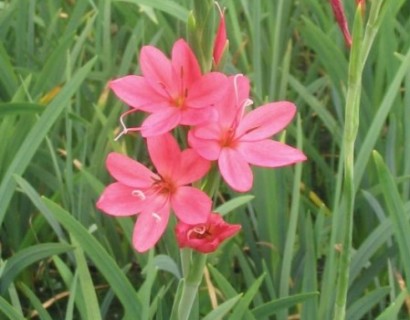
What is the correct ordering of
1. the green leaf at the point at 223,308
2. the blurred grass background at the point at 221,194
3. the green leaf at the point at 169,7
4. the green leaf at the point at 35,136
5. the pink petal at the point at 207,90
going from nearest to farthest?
the pink petal at the point at 207,90 → the green leaf at the point at 223,308 → the blurred grass background at the point at 221,194 → the green leaf at the point at 35,136 → the green leaf at the point at 169,7

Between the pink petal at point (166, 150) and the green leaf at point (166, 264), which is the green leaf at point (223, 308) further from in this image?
the pink petal at point (166, 150)

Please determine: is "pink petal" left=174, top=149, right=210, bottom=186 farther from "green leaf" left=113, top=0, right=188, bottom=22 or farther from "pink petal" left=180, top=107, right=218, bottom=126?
"green leaf" left=113, top=0, right=188, bottom=22

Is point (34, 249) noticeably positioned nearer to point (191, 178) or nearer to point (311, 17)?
point (191, 178)

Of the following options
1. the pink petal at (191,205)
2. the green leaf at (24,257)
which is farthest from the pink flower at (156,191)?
the green leaf at (24,257)

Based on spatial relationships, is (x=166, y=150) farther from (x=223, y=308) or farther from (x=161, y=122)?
(x=223, y=308)

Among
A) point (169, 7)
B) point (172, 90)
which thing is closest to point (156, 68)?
point (172, 90)

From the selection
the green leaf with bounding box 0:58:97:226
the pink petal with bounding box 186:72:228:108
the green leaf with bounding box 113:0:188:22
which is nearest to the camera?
the pink petal with bounding box 186:72:228:108

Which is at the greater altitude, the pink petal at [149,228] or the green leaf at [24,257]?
the pink petal at [149,228]

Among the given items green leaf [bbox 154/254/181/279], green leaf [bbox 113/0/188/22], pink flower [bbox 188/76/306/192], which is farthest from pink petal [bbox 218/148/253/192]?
green leaf [bbox 113/0/188/22]

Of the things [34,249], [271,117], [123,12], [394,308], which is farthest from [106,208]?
[123,12]
